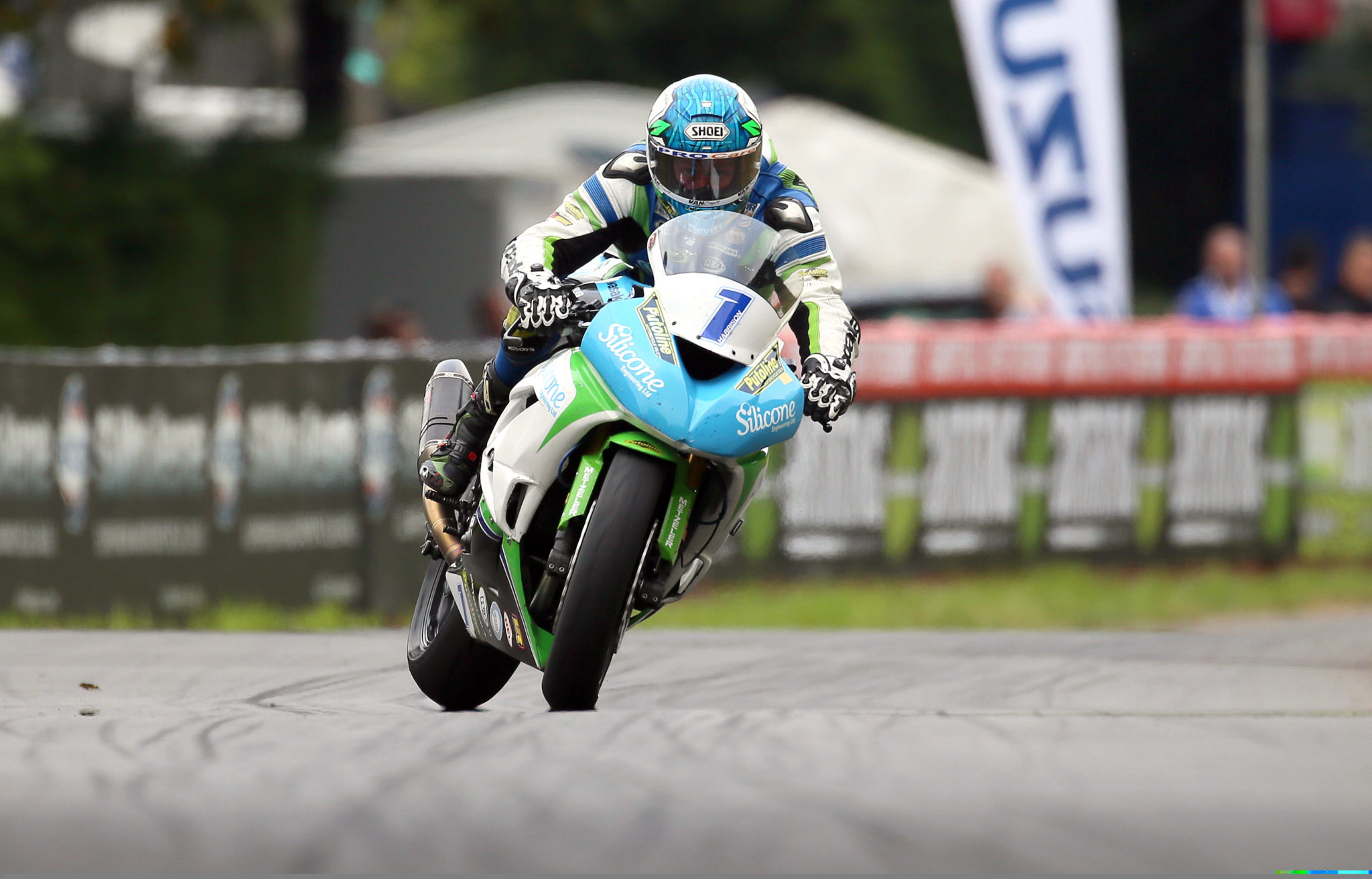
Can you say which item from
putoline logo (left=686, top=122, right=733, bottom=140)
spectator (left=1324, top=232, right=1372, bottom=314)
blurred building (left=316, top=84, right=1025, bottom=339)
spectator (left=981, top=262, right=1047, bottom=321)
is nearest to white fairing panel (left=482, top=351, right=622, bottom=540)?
putoline logo (left=686, top=122, right=733, bottom=140)

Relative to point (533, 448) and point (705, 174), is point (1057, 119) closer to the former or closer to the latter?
point (705, 174)

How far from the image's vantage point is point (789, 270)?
6180 mm

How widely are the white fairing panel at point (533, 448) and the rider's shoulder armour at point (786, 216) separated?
2.33ft

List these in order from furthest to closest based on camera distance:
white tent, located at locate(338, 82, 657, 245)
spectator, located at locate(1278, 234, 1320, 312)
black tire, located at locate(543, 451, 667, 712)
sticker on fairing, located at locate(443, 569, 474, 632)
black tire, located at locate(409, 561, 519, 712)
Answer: white tent, located at locate(338, 82, 657, 245) < spectator, located at locate(1278, 234, 1320, 312) < black tire, located at locate(409, 561, 519, 712) < sticker on fairing, located at locate(443, 569, 474, 632) < black tire, located at locate(543, 451, 667, 712)

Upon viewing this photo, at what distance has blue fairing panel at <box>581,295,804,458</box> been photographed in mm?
5539

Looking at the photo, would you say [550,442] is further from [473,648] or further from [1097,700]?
[1097,700]

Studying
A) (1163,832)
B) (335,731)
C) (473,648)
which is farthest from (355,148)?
(1163,832)

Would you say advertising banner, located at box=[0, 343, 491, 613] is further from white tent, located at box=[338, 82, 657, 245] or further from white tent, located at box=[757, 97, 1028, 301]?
white tent, located at box=[757, 97, 1028, 301]

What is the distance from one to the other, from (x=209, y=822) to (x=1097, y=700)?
11.8ft

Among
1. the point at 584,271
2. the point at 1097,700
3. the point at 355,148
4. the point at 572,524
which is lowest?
the point at 1097,700

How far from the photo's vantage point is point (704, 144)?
594cm

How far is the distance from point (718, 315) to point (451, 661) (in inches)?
60.4

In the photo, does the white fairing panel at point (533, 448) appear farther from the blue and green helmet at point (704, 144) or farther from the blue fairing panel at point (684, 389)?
the blue and green helmet at point (704, 144)

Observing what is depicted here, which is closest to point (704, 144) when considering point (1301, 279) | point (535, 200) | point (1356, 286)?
point (1356, 286)
